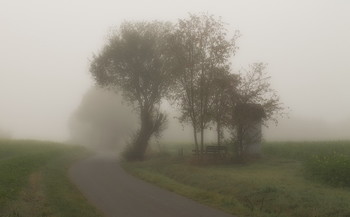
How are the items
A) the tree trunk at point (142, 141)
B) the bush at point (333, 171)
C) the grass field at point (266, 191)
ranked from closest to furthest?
the grass field at point (266, 191)
the bush at point (333, 171)
the tree trunk at point (142, 141)

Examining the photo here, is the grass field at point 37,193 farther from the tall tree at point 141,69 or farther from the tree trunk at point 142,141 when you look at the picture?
the tall tree at point 141,69

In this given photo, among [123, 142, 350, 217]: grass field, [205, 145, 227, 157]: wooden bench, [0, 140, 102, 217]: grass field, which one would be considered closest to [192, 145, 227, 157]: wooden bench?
[205, 145, 227, 157]: wooden bench

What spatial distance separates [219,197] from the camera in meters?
22.7

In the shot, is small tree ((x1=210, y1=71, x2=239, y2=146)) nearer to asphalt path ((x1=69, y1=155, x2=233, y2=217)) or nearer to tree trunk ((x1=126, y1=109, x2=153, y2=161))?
tree trunk ((x1=126, y1=109, x2=153, y2=161))

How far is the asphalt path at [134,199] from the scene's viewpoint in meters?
19.1

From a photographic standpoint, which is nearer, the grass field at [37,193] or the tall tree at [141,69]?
the grass field at [37,193]

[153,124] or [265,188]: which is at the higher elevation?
[153,124]

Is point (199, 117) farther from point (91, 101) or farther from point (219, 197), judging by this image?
point (91, 101)

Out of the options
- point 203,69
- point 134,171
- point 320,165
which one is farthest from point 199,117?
point 320,165

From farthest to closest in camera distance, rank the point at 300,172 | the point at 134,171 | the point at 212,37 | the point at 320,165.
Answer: the point at 212,37 → the point at 134,171 → the point at 300,172 → the point at 320,165

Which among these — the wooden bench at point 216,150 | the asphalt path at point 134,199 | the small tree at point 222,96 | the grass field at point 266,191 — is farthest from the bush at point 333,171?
the small tree at point 222,96

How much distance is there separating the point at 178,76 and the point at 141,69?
297 inches

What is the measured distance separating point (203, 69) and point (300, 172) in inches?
705

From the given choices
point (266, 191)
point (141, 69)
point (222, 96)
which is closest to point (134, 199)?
point (266, 191)
